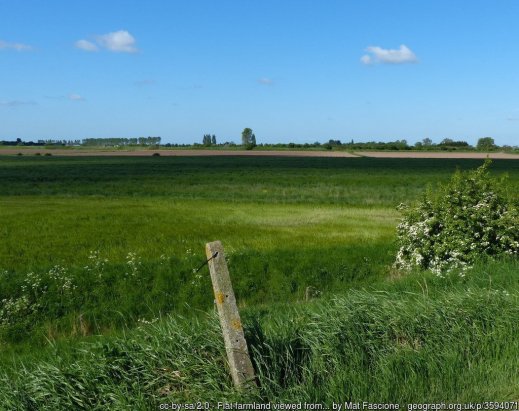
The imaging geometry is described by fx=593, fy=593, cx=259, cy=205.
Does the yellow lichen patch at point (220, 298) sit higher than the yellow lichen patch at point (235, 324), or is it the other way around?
the yellow lichen patch at point (220, 298)

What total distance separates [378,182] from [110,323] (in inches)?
1744

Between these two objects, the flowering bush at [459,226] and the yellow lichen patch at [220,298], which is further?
the flowering bush at [459,226]

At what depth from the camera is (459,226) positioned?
13.6 meters

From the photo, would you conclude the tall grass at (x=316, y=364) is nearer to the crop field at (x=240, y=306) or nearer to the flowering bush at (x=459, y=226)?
the crop field at (x=240, y=306)

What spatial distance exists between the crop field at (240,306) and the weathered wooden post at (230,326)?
168 millimetres

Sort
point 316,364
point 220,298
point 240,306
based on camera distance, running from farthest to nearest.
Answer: point 240,306 → point 316,364 → point 220,298

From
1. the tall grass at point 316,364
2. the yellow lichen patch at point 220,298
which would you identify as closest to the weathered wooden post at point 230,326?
the yellow lichen patch at point 220,298

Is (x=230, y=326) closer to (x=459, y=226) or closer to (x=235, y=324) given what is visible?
(x=235, y=324)

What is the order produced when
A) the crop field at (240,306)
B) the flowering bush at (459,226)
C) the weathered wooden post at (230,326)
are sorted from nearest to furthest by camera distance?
the weathered wooden post at (230,326) → the crop field at (240,306) → the flowering bush at (459,226)

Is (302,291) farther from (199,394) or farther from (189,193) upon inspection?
(189,193)

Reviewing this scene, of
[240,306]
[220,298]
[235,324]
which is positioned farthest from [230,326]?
[240,306]

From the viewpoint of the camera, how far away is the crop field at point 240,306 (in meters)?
5.52

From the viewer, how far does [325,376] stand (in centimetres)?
583

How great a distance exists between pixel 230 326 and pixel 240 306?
30.6 ft
